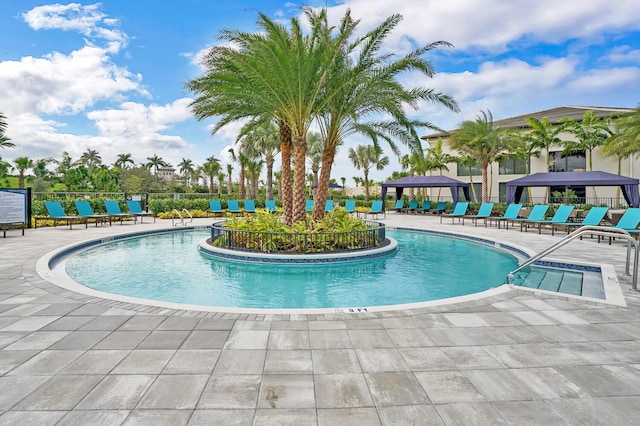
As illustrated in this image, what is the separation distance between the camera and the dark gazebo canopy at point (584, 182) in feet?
52.9

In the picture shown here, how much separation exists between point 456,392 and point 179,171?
3414 inches

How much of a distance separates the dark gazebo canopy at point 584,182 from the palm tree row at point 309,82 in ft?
29.9

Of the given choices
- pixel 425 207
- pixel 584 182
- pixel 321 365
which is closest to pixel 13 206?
pixel 321 365

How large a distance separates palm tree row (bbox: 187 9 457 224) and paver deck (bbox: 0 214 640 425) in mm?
6944

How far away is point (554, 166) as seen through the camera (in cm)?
3161

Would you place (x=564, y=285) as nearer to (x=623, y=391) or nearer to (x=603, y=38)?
(x=623, y=391)

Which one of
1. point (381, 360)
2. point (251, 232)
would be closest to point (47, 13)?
point (251, 232)

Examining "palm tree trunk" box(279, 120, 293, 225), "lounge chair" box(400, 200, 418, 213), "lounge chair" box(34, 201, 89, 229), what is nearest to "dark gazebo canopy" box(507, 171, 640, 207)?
"lounge chair" box(400, 200, 418, 213)

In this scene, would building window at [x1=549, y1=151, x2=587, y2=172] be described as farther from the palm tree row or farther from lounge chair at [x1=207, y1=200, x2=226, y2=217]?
lounge chair at [x1=207, y1=200, x2=226, y2=217]

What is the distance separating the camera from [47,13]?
519 inches

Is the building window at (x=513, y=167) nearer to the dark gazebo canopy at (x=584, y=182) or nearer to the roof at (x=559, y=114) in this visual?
the roof at (x=559, y=114)

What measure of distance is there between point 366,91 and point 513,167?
28.2 metres

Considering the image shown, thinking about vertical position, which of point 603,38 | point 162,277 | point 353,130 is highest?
point 603,38

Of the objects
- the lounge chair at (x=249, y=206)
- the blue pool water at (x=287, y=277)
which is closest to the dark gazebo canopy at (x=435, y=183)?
the lounge chair at (x=249, y=206)
